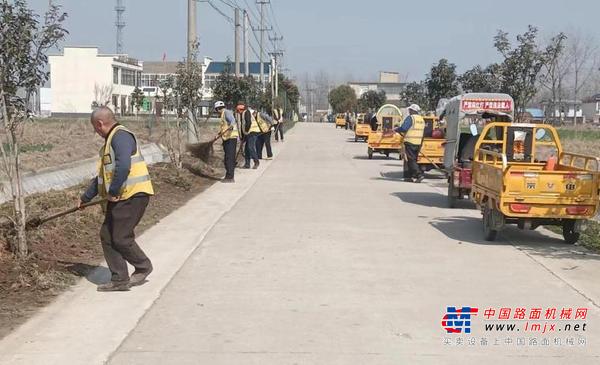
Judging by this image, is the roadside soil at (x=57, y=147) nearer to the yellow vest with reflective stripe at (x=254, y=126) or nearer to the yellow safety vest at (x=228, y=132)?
the yellow safety vest at (x=228, y=132)

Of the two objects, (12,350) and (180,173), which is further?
(180,173)

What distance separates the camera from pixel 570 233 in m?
10.2

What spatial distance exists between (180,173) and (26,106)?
30.3 feet

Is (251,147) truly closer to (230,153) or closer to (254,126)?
(254,126)

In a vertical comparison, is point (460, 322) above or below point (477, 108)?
below

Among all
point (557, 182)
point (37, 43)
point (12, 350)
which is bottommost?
point (12, 350)

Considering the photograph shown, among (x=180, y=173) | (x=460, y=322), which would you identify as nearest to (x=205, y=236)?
(x=460, y=322)

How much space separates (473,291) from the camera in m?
7.38

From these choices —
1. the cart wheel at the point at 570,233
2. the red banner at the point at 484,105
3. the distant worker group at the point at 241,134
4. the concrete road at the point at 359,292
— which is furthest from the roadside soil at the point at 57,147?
the cart wheel at the point at 570,233

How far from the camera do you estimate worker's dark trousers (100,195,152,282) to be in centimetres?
716

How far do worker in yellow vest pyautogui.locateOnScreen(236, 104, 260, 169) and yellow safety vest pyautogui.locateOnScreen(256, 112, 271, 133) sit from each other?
4.26ft

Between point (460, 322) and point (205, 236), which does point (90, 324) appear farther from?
point (205, 236)

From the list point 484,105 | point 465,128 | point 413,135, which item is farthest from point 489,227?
point 413,135

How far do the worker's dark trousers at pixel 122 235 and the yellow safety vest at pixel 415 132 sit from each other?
38.5ft
